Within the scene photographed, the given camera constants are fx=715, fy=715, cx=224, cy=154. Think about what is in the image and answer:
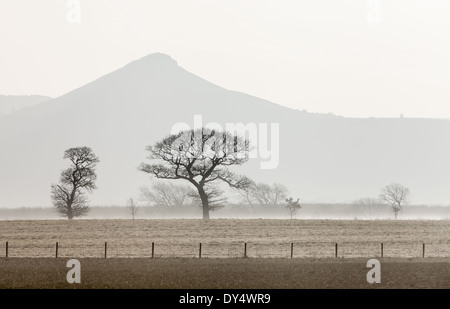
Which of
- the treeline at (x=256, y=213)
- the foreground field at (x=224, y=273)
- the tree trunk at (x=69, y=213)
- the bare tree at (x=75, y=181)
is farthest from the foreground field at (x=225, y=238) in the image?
the treeline at (x=256, y=213)

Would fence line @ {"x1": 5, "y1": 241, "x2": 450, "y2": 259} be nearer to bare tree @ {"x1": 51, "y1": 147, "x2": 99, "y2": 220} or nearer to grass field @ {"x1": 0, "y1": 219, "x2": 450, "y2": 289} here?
grass field @ {"x1": 0, "y1": 219, "x2": 450, "y2": 289}

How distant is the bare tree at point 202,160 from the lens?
3716 inches

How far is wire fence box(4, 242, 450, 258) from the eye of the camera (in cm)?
5188

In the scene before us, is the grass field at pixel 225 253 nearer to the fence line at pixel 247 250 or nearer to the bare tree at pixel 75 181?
the fence line at pixel 247 250

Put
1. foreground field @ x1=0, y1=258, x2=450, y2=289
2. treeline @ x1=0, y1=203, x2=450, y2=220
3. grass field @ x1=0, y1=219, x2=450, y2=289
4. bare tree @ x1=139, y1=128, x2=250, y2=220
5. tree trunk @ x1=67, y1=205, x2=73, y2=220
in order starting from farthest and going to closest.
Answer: treeline @ x1=0, y1=203, x2=450, y2=220
tree trunk @ x1=67, y1=205, x2=73, y2=220
bare tree @ x1=139, y1=128, x2=250, y2=220
grass field @ x1=0, y1=219, x2=450, y2=289
foreground field @ x1=0, y1=258, x2=450, y2=289

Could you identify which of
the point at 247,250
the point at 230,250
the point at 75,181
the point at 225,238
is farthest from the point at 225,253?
the point at 75,181

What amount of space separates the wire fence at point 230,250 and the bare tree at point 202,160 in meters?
33.2

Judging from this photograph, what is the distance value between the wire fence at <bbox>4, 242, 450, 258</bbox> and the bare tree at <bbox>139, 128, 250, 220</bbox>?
109 feet

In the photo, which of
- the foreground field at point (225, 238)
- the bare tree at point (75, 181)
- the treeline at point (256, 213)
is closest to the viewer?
the foreground field at point (225, 238)

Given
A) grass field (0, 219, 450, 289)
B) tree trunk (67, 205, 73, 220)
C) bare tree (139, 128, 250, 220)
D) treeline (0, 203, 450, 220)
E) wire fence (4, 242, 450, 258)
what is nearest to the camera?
grass field (0, 219, 450, 289)

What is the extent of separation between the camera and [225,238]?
66.2 m

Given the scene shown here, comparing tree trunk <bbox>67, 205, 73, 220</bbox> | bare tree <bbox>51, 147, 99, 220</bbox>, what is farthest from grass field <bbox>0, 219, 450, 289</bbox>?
bare tree <bbox>51, 147, 99, 220</bbox>

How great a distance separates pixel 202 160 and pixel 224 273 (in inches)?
2244
